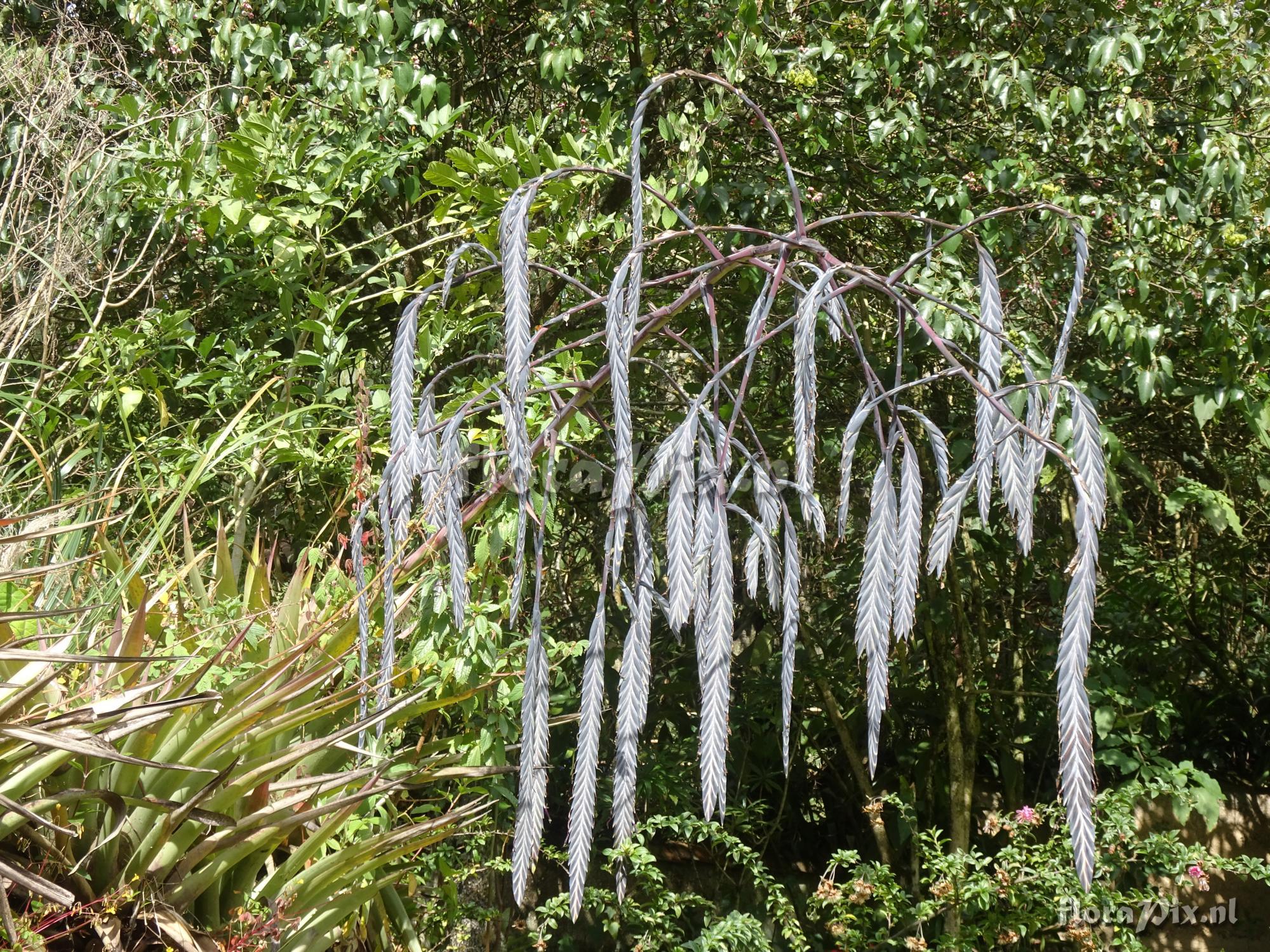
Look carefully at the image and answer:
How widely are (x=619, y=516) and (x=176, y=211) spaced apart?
2303 mm

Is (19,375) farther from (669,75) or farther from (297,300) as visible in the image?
(669,75)

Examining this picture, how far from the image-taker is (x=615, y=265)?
346cm

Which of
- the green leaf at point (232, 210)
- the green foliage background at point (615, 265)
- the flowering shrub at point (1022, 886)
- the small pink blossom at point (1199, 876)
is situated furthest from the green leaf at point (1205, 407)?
the green leaf at point (232, 210)

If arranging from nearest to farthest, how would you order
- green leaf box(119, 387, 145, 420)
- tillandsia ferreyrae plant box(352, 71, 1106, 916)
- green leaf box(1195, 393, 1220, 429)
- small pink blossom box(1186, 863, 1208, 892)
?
tillandsia ferreyrae plant box(352, 71, 1106, 916), green leaf box(1195, 393, 1220, 429), green leaf box(119, 387, 145, 420), small pink blossom box(1186, 863, 1208, 892)

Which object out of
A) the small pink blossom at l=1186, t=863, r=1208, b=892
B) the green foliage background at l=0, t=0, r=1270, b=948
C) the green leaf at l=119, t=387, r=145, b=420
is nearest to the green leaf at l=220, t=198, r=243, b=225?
the green foliage background at l=0, t=0, r=1270, b=948

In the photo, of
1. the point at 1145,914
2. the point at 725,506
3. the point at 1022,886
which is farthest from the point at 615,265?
the point at 1145,914

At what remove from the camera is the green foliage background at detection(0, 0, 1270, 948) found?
2980mm

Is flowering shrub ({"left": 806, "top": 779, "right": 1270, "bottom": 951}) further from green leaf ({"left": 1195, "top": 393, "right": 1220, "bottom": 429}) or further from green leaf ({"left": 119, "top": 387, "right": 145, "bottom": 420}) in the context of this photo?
green leaf ({"left": 119, "top": 387, "right": 145, "bottom": 420})

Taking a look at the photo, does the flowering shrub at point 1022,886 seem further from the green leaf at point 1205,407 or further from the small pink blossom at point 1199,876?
the green leaf at point 1205,407

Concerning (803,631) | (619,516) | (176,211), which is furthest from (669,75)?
(803,631)

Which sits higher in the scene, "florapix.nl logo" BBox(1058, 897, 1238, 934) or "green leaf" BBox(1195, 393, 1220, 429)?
"green leaf" BBox(1195, 393, 1220, 429)

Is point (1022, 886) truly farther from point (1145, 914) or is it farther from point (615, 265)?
point (615, 265)

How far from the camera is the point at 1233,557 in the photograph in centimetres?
421

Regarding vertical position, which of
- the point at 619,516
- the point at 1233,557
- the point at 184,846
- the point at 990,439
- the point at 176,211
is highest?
the point at 176,211
